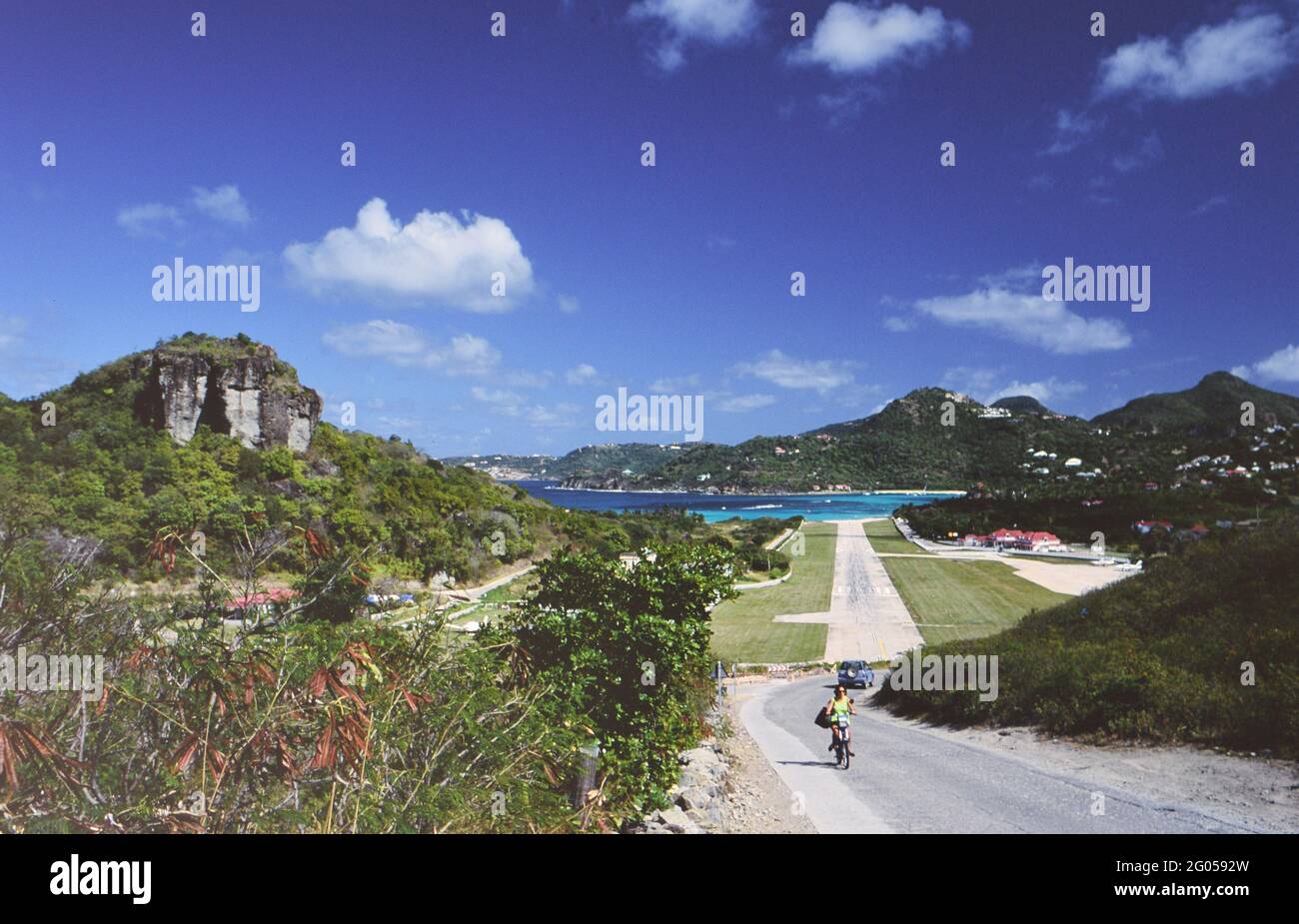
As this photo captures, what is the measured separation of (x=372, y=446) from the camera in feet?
253

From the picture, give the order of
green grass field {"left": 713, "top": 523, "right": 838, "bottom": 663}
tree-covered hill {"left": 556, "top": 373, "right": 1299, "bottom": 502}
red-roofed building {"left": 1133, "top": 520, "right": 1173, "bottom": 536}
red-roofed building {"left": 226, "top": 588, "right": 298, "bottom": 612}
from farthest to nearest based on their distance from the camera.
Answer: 1. tree-covered hill {"left": 556, "top": 373, "right": 1299, "bottom": 502}
2. red-roofed building {"left": 1133, "top": 520, "right": 1173, "bottom": 536}
3. green grass field {"left": 713, "top": 523, "right": 838, "bottom": 663}
4. red-roofed building {"left": 226, "top": 588, "right": 298, "bottom": 612}

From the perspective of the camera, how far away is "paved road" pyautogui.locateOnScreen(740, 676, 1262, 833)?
7.64 metres

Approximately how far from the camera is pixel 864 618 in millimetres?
43500

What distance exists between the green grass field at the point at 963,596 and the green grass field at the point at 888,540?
11556 mm

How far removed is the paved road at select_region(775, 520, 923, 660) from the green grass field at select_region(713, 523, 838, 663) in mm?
865

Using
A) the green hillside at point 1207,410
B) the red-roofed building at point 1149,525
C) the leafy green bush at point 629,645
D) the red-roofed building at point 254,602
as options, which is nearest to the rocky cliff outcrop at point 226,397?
the leafy green bush at point 629,645

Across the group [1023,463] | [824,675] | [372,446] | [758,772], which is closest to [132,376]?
[372,446]

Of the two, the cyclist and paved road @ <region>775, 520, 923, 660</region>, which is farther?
paved road @ <region>775, 520, 923, 660</region>

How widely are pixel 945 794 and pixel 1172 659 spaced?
7475 mm

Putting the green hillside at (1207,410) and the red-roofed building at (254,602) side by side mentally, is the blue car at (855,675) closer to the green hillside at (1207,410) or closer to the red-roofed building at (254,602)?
the red-roofed building at (254,602)

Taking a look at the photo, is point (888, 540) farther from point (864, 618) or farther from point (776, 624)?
point (776, 624)

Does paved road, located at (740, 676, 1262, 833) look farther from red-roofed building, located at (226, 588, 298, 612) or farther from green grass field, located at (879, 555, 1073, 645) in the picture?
green grass field, located at (879, 555, 1073, 645)

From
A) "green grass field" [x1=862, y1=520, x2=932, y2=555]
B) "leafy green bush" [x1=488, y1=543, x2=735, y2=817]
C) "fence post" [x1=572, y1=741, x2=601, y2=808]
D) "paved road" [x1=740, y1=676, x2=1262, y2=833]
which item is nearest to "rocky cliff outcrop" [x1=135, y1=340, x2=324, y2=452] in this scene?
"paved road" [x1=740, y1=676, x2=1262, y2=833]
